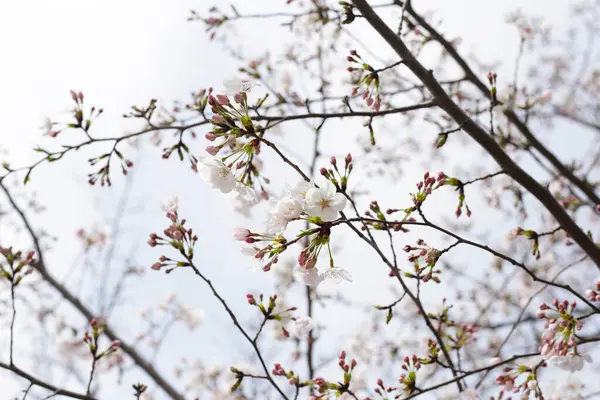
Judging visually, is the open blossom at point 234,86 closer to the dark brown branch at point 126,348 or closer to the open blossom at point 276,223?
the open blossom at point 276,223

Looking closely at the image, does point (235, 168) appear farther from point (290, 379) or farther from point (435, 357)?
point (435, 357)

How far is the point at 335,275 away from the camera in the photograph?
5.08 ft

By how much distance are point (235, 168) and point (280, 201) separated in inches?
12.5

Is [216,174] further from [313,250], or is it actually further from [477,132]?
[477,132]

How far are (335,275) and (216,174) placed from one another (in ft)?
1.83

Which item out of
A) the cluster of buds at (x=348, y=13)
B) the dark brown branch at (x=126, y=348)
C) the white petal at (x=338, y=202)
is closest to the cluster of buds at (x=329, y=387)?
the white petal at (x=338, y=202)

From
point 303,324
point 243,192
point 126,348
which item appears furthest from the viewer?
point 126,348

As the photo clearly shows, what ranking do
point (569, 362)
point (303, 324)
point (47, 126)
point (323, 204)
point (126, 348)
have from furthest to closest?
point (126, 348), point (47, 126), point (303, 324), point (569, 362), point (323, 204)

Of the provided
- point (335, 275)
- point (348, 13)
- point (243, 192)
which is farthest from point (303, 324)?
point (348, 13)

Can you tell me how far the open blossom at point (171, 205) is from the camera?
204 centimetres

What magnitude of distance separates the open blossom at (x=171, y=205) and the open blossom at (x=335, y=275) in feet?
2.80

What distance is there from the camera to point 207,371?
612 centimetres

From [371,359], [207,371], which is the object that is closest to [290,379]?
[371,359]

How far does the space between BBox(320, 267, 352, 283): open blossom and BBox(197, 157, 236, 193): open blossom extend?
0.46 metres
